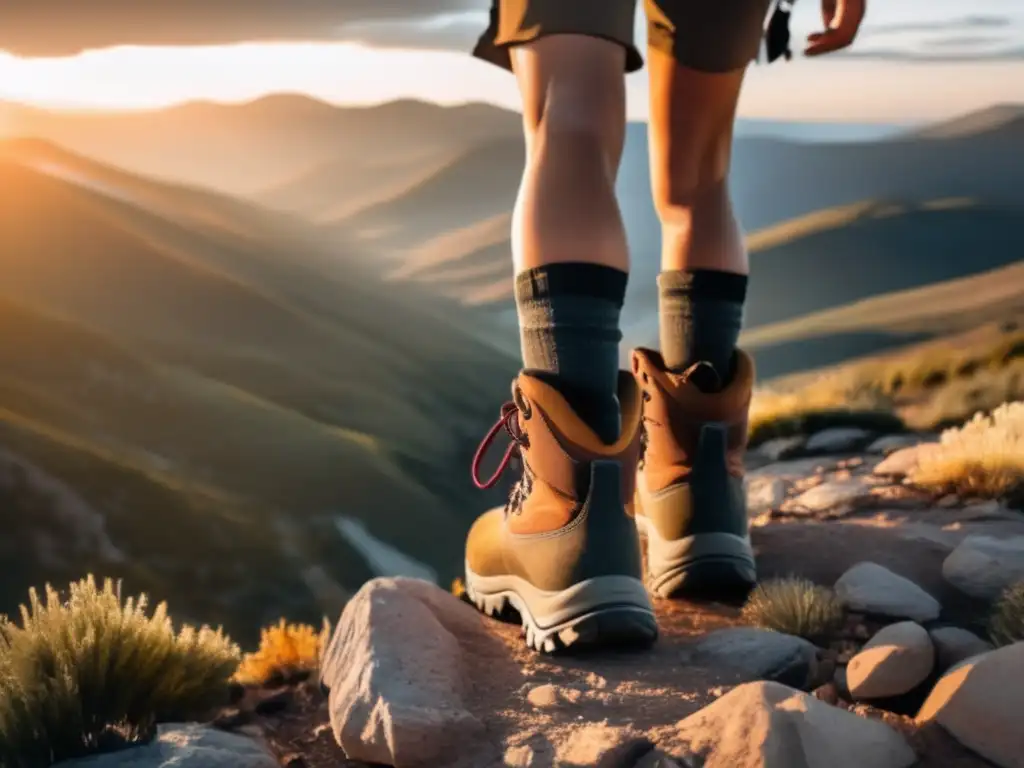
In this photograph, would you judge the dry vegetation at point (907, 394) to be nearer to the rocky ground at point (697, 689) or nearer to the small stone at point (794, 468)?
the small stone at point (794, 468)

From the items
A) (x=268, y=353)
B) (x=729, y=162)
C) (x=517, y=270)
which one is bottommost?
(x=268, y=353)

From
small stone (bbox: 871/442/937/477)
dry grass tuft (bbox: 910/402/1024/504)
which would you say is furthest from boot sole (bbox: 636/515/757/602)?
small stone (bbox: 871/442/937/477)

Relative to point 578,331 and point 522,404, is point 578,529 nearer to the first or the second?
point 522,404

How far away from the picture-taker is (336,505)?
670 centimetres

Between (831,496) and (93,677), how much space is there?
291 centimetres

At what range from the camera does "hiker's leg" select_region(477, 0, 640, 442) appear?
1962 millimetres

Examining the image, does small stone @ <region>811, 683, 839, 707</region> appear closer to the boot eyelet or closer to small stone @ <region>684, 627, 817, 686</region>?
small stone @ <region>684, 627, 817, 686</region>

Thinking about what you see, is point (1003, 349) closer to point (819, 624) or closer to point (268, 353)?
point (268, 353)

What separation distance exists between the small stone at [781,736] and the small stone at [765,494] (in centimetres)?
245

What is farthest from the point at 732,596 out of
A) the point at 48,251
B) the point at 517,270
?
the point at 48,251

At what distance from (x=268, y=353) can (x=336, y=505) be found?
2.73 m

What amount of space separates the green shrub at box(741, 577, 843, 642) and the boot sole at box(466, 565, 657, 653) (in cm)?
38

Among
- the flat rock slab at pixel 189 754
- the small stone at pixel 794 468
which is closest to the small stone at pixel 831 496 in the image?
the small stone at pixel 794 468

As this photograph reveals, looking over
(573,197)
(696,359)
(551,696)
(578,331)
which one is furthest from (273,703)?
(696,359)
